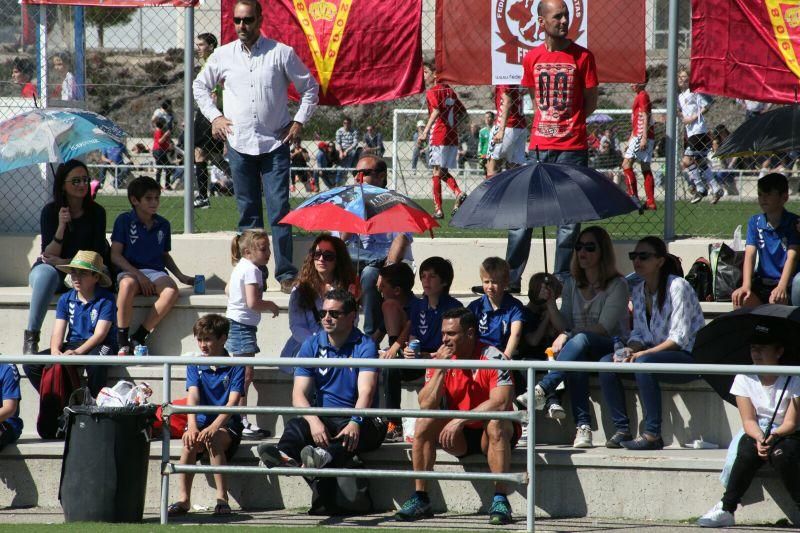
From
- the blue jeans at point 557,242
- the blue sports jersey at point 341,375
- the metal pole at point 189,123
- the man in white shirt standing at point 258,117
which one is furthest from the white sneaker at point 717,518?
the metal pole at point 189,123

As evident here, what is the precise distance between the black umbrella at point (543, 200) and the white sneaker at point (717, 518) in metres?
1.94

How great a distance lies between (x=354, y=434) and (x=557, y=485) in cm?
121

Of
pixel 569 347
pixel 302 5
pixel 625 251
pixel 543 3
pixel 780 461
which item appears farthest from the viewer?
pixel 302 5

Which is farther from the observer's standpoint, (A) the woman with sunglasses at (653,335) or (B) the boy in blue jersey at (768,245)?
(B) the boy in blue jersey at (768,245)

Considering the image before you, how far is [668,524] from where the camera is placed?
6.82 metres

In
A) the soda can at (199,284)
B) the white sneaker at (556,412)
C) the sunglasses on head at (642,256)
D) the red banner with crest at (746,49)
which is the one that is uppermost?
the red banner with crest at (746,49)

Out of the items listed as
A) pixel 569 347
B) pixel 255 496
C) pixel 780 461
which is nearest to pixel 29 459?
→ pixel 255 496

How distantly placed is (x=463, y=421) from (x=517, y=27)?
172 inches

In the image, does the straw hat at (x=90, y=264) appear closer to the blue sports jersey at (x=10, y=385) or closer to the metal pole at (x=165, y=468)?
the blue sports jersey at (x=10, y=385)

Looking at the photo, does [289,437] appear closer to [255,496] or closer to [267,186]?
[255,496]

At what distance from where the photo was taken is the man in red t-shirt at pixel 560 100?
351 inches

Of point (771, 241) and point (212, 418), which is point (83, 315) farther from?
point (771, 241)

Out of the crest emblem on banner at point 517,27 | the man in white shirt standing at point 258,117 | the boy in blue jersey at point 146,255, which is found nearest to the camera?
the boy in blue jersey at point 146,255

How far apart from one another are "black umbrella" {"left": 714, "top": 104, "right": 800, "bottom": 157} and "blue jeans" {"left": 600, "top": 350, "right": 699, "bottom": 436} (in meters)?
2.44
